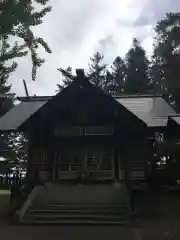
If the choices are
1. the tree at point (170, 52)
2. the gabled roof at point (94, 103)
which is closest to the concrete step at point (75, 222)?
the gabled roof at point (94, 103)

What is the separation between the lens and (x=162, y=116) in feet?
62.4

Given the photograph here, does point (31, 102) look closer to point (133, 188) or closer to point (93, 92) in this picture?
point (93, 92)

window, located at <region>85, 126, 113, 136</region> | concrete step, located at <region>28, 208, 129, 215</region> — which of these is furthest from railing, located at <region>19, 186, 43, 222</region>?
window, located at <region>85, 126, 113, 136</region>

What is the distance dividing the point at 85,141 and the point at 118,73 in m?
56.0

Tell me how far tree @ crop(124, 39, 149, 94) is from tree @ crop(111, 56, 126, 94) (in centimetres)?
210

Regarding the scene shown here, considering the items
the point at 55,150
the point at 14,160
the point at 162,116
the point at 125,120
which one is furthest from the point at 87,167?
the point at 14,160

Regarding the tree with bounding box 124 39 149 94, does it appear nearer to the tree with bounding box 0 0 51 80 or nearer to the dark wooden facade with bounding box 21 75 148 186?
the dark wooden facade with bounding box 21 75 148 186

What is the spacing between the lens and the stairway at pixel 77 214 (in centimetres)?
1377

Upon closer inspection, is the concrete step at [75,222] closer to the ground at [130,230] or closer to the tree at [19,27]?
the ground at [130,230]

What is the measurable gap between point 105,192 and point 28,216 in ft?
12.7

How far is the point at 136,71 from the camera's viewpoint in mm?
63594

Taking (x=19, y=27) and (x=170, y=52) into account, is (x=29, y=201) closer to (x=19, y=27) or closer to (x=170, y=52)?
(x=19, y=27)

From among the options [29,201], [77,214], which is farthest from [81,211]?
[29,201]

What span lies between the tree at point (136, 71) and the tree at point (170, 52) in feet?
28.0
